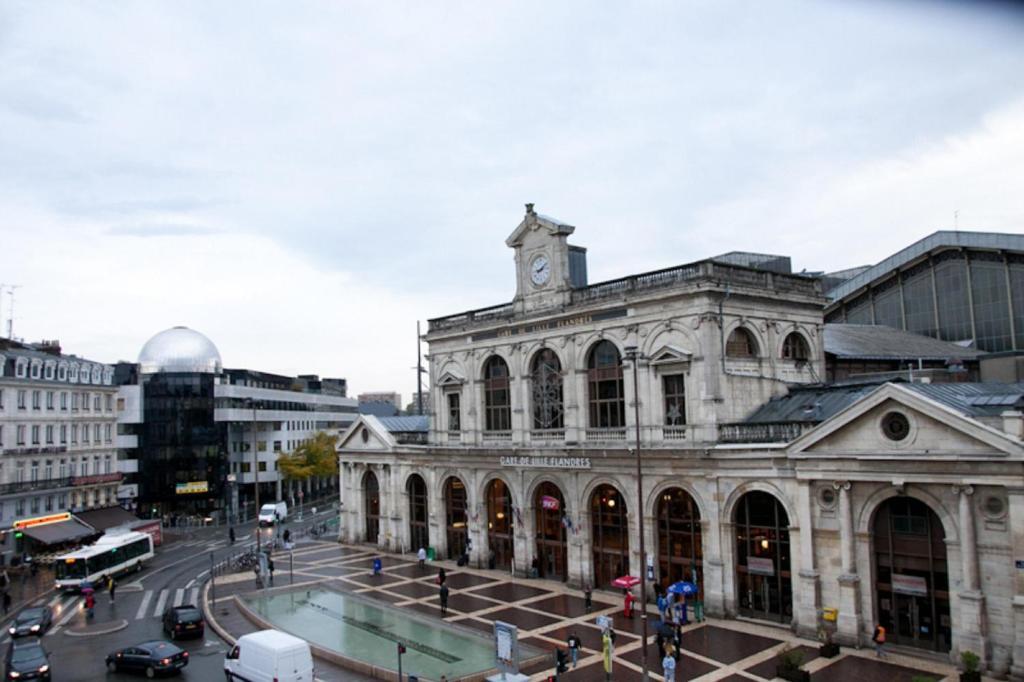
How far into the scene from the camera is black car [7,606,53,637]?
39125mm

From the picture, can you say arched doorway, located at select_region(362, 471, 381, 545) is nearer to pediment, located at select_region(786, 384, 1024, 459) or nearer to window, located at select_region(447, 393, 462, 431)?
window, located at select_region(447, 393, 462, 431)

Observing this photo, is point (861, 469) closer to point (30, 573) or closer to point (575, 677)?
point (575, 677)

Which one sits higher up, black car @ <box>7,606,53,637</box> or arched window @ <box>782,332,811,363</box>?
arched window @ <box>782,332,811,363</box>

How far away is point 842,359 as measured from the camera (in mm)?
47719

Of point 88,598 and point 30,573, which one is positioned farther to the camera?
point 30,573

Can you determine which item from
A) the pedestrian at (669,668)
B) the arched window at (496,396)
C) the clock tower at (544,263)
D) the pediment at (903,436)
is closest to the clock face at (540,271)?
the clock tower at (544,263)

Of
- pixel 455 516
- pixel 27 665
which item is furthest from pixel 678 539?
pixel 27 665

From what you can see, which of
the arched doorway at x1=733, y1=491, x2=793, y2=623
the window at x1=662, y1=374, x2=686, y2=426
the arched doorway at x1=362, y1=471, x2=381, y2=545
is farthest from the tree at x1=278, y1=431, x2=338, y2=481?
the arched doorway at x1=733, y1=491, x2=793, y2=623

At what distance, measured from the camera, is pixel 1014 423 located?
94.2 feet

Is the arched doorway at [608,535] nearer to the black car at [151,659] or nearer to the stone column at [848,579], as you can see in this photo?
the stone column at [848,579]

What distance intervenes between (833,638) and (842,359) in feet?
64.2

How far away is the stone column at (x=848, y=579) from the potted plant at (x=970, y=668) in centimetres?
484

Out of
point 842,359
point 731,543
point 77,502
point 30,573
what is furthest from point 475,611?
point 77,502

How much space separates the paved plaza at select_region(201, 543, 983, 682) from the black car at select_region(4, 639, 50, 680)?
880 centimetres
